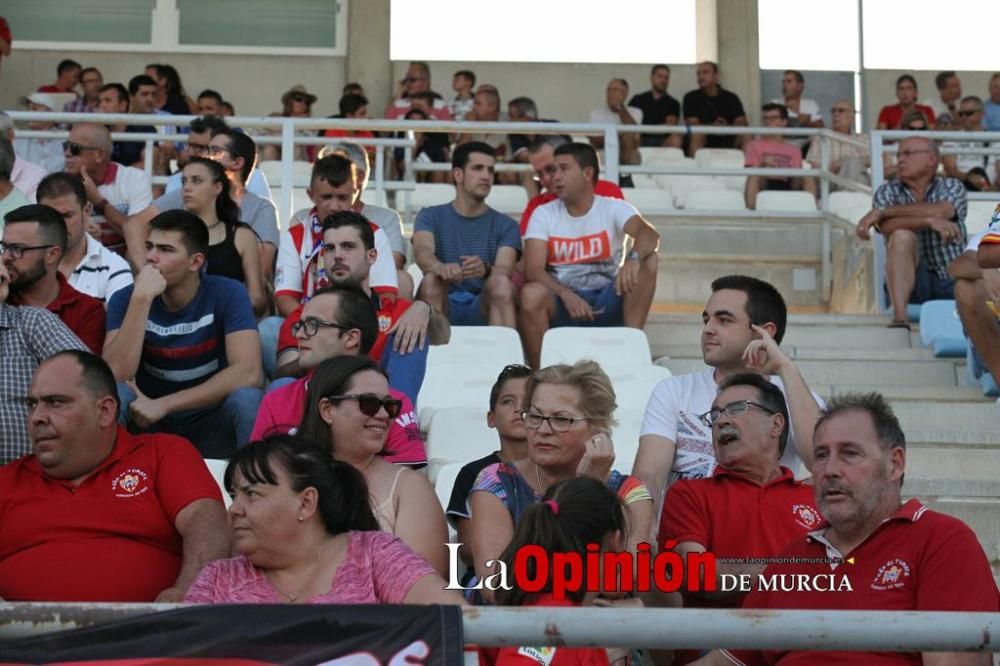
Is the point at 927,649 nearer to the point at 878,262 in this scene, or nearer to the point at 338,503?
the point at 338,503

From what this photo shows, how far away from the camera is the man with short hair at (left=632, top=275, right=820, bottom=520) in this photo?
4.18 m

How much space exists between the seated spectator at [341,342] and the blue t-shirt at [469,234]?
82.9 inches

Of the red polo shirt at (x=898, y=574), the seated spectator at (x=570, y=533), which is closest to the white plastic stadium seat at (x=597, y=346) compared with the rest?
the red polo shirt at (x=898, y=574)

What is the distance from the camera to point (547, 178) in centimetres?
709

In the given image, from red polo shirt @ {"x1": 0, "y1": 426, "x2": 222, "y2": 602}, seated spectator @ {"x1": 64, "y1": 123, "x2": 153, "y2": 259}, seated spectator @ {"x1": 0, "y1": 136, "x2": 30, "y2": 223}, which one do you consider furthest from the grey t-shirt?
red polo shirt @ {"x1": 0, "y1": 426, "x2": 222, "y2": 602}

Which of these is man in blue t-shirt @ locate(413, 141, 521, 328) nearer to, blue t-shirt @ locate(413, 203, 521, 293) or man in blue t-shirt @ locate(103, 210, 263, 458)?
blue t-shirt @ locate(413, 203, 521, 293)

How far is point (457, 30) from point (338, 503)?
10.1 m

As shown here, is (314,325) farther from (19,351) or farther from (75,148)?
(75,148)

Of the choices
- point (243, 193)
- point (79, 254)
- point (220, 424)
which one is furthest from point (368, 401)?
point (243, 193)

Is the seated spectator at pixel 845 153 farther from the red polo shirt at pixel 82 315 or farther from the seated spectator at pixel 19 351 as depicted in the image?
the seated spectator at pixel 19 351

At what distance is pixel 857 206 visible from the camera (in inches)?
373

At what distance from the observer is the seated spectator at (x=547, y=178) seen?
689 cm

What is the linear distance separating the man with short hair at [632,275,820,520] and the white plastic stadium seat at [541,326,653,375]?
4.81 ft

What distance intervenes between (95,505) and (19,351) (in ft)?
2.37
